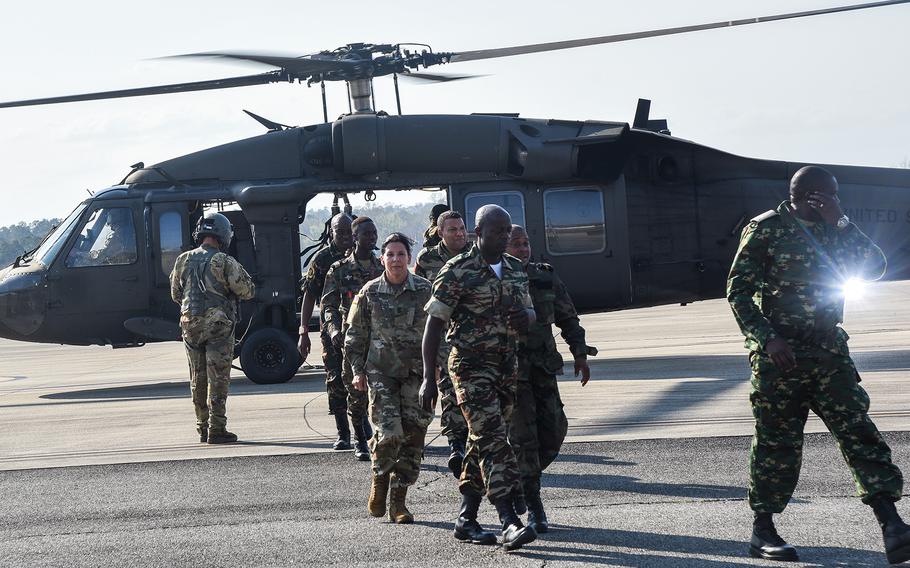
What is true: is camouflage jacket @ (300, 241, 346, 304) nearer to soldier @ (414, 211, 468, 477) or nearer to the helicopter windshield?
soldier @ (414, 211, 468, 477)

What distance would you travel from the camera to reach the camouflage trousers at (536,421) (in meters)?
6.99

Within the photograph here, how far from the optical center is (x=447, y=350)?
25.0 ft

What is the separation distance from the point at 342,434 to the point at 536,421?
3.27 m

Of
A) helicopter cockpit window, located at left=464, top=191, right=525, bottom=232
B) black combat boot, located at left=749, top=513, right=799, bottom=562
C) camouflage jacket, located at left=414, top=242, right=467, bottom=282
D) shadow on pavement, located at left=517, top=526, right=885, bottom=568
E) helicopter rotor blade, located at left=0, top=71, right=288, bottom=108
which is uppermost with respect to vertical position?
helicopter rotor blade, located at left=0, top=71, right=288, bottom=108

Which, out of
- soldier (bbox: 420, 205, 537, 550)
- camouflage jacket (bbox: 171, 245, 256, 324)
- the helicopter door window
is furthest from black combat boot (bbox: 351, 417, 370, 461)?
the helicopter door window

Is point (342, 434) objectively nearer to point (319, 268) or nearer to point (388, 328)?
point (319, 268)

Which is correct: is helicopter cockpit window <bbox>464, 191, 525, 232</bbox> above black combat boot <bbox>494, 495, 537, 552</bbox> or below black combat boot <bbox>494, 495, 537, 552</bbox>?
above

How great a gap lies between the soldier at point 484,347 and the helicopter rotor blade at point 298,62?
26.2 feet

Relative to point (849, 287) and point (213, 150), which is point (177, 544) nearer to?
point (849, 287)

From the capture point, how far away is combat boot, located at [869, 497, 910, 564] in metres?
5.59

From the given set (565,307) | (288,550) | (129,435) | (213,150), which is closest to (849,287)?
(565,307)

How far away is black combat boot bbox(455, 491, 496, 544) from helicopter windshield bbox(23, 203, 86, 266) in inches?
415

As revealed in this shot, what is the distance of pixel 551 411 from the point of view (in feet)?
23.3

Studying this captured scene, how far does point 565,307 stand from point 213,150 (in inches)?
376
